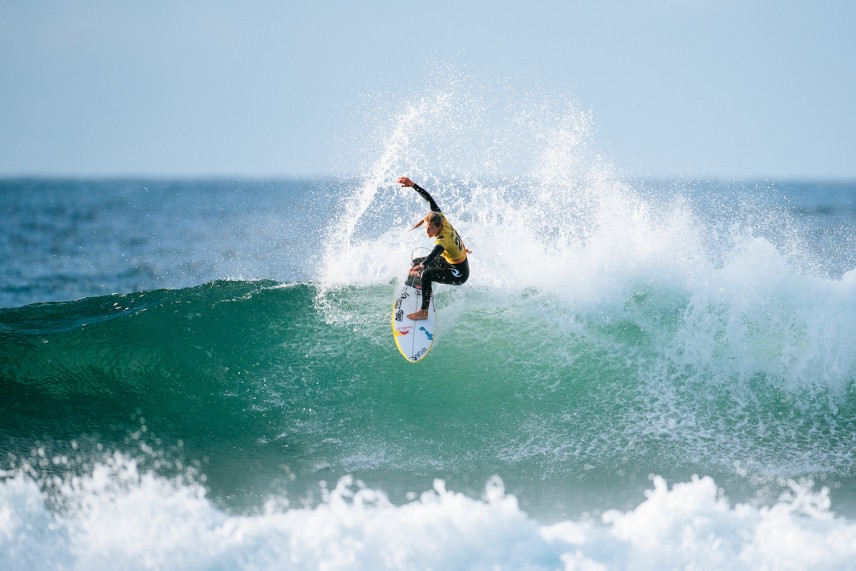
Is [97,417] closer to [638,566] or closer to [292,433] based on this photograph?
[292,433]

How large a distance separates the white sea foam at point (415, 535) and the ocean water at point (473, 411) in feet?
0.07

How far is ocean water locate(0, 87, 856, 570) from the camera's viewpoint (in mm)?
5555

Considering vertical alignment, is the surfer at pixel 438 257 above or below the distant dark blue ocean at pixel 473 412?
above

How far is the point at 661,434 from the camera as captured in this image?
714 centimetres

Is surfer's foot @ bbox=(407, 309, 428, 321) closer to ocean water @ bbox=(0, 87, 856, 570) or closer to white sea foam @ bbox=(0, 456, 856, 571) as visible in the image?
ocean water @ bbox=(0, 87, 856, 570)

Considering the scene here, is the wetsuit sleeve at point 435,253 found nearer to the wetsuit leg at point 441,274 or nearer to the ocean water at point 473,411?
the wetsuit leg at point 441,274

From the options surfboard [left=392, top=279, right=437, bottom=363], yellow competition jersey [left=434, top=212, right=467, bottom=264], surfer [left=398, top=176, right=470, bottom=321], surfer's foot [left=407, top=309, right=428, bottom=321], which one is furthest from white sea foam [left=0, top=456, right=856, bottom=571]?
yellow competition jersey [left=434, top=212, right=467, bottom=264]

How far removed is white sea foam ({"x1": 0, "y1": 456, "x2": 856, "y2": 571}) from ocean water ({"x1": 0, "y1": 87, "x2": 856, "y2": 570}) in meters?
0.02

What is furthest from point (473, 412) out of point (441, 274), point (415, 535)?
point (415, 535)

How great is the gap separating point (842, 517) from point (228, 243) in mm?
24456

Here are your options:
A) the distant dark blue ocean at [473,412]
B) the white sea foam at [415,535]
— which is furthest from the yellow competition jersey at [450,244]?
the white sea foam at [415,535]

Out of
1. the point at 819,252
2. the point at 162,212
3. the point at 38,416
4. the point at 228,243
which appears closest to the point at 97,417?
the point at 38,416

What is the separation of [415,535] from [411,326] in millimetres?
2843

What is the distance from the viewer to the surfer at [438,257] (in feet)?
24.2
